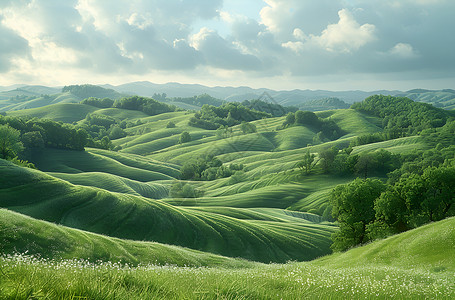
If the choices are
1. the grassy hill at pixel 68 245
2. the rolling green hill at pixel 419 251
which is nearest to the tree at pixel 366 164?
the rolling green hill at pixel 419 251

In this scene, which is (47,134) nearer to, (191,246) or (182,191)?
(182,191)

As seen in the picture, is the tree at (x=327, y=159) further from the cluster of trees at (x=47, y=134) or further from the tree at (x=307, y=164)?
the cluster of trees at (x=47, y=134)

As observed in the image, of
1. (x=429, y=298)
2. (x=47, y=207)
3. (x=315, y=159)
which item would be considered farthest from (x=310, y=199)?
(x=429, y=298)

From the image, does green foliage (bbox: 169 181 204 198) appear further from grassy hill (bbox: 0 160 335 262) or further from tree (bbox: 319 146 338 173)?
tree (bbox: 319 146 338 173)

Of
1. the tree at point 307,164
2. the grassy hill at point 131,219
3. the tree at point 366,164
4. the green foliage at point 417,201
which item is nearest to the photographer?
the grassy hill at point 131,219

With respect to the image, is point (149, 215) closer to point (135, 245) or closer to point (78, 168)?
point (135, 245)

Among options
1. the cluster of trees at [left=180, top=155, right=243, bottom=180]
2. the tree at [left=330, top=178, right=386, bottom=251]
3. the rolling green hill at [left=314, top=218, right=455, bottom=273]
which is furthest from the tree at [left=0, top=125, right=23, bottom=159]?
the rolling green hill at [left=314, top=218, right=455, bottom=273]
